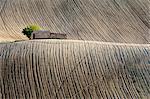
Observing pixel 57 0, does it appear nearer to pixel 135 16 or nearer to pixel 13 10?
pixel 13 10

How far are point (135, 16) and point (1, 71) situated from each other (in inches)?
1002

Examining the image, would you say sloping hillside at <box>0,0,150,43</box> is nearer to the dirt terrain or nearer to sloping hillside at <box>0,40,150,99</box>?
the dirt terrain

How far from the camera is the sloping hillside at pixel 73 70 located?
20047 mm

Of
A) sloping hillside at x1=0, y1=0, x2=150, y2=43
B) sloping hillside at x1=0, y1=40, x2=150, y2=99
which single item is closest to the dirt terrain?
sloping hillside at x1=0, y1=40, x2=150, y2=99

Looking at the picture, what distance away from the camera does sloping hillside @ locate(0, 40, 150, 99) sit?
65.8ft

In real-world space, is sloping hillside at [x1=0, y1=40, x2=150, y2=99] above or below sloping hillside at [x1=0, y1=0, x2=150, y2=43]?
below

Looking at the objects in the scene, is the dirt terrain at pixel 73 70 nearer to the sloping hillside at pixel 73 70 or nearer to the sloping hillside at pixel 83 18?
the sloping hillside at pixel 73 70

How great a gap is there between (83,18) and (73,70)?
20154mm

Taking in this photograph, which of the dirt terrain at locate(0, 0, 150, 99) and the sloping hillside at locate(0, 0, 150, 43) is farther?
the sloping hillside at locate(0, 0, 150, 43)

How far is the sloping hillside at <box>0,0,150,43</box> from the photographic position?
38.1m

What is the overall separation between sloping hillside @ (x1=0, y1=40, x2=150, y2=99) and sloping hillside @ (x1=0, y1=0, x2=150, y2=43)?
13904 mm

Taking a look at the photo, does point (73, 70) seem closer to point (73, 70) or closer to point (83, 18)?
point (73, 70)

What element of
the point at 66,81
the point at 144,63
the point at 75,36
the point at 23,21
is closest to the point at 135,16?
the point at 75,36

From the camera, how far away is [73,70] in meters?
21.2
